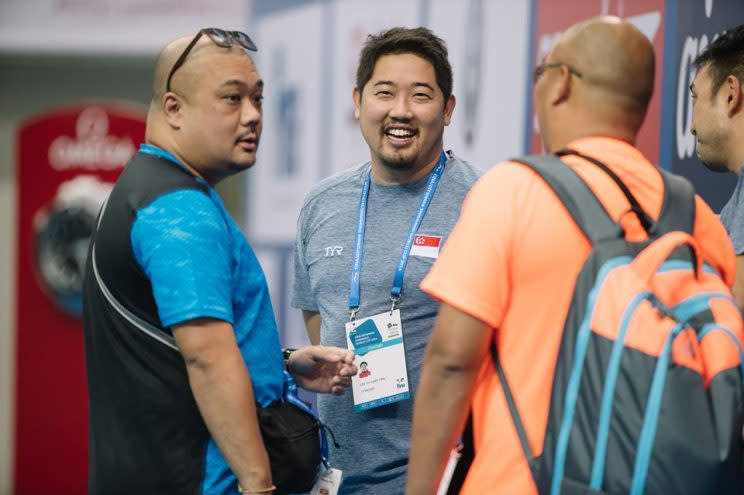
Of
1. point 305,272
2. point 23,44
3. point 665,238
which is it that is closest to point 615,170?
point 665,238

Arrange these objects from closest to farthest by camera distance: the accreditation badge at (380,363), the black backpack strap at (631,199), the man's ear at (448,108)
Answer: the black backpack strap at (631,199)
the accreditation badge at (380,363)
the man's ear at (448,108)

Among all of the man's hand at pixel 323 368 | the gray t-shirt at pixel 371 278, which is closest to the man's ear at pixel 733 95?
the gray t-shirt at pixel 371 278

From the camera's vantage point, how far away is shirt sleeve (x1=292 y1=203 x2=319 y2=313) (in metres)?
2.59

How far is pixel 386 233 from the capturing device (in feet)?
7.89

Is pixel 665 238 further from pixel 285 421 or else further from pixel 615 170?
pixel 285 421

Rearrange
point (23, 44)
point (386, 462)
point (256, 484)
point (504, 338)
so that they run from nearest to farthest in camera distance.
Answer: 1. point (504, 338)
2. point (256, 484)
3. point (386, 462)
4. point (23, 44)

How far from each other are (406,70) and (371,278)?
515mm

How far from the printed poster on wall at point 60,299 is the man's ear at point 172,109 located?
11.8ft

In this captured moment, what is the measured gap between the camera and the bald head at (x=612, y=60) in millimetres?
1540

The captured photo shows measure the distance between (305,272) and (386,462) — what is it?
0.56 metres

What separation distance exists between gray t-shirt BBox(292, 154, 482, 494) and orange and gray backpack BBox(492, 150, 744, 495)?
0.83 meters

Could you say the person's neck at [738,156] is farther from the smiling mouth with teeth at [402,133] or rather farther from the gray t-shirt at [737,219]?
the smiling mouth with teeth at [402,133]

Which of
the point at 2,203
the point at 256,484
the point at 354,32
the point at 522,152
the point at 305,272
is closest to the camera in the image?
the point at 256,484

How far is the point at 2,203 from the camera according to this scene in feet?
21.4
